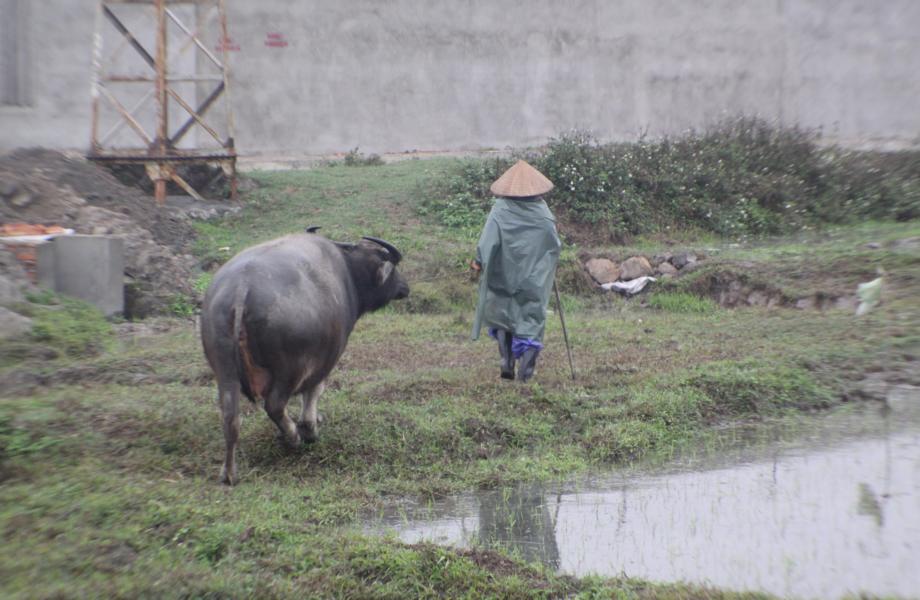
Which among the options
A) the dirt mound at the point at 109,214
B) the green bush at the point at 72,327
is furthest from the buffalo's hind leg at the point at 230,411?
the dirt mound at the point at 109,214

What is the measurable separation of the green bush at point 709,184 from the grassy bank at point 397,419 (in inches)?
63.0

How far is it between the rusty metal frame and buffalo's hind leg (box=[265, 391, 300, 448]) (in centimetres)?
844

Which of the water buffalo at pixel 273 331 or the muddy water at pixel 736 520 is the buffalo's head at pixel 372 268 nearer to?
the water buffalo at pixel 273 331

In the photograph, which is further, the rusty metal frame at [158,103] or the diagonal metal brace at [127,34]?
the diagonal metal brace at [127,34]

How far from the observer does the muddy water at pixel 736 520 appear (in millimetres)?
4566

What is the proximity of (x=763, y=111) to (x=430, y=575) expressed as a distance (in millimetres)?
15329

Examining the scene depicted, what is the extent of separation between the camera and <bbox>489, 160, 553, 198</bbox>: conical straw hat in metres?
8.02

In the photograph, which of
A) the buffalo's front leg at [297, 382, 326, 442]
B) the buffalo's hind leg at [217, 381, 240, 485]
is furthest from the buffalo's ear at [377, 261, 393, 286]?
the buffalo's hind leg at [217, 381, 240, 485]

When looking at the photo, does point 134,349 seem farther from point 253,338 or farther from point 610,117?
point 610,117

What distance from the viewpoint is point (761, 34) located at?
17.5 metres

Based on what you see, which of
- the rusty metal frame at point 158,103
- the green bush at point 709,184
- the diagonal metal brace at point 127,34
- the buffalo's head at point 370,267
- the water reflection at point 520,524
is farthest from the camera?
the green bush at point 709,184

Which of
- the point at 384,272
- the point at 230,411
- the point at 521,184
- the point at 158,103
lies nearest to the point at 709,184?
the point at 521,184

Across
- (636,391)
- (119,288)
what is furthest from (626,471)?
(119,288)

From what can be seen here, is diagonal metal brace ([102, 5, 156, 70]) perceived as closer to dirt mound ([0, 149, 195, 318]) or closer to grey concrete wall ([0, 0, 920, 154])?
Answer: dirt mound ([0, 149, 195, 318])
